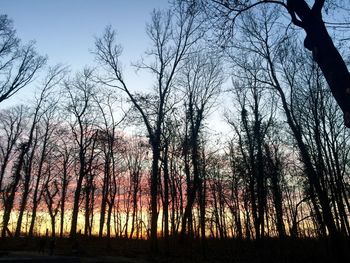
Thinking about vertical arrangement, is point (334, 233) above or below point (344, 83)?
below

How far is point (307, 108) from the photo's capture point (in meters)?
18.8

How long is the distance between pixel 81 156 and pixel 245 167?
1515 centimetres

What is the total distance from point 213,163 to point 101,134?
1195 cm

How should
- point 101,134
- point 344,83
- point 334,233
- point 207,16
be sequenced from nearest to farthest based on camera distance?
point 344,83
point 207,16
point 334,233
point 101,134

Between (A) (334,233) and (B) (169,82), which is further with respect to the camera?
(B) (169,82)

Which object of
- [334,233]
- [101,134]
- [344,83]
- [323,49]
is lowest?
[334,233]

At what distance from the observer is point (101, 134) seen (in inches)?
1098

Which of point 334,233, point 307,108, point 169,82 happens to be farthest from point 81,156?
point 334,233

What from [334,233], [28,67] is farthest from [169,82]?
[334,233]

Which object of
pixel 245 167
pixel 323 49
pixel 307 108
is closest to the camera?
pixel 323 49

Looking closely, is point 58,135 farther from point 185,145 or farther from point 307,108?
point 307,108

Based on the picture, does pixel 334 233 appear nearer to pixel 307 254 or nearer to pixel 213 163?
pixel 307 254

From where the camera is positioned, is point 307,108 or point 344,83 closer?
point 344,83

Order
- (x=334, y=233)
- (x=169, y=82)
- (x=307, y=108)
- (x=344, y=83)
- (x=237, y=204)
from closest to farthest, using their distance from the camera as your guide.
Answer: (x=344, y=83) < (x=334, y=233) < (x=307, y=108) < (x=169, y=82) < (x=237, y=204)
